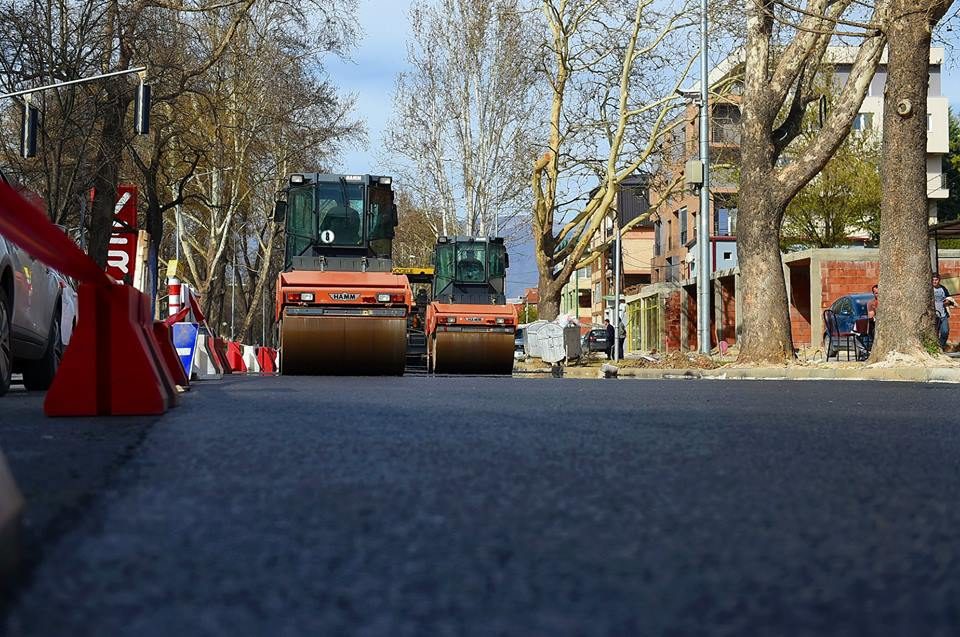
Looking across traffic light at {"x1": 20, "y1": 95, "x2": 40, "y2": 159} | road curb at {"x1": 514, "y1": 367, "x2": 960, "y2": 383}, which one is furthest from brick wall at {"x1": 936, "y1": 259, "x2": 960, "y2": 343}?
traffic light at {"x1": 20, "y1": 95, "x2": 40, "y2": 159}

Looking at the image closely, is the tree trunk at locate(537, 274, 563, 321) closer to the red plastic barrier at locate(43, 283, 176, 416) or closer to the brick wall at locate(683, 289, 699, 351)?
the brick wall at locate(683, 289, 699, 351)

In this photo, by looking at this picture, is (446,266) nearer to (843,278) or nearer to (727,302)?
(843,278)

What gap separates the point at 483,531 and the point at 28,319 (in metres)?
7.85

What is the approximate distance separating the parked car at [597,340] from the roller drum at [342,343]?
3049cm

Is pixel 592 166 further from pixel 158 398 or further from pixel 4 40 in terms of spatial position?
pixel 158 398

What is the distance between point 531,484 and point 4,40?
22248 millimetres

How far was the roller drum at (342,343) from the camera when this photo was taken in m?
17.1

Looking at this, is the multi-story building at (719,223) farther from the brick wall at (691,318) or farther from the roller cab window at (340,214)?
the roller cab window at (340,214)

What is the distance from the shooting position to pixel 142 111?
2058cm

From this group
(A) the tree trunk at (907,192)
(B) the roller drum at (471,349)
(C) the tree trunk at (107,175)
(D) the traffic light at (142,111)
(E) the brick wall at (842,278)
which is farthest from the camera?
(E) the brick wall at (842,278)

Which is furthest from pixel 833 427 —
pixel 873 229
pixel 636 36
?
pixel 873 229

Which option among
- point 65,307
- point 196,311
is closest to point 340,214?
point 196,311

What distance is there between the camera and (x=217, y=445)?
4.42m

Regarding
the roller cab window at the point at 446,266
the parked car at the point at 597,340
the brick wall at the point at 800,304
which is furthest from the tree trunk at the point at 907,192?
the parked car at the point at 597,340
